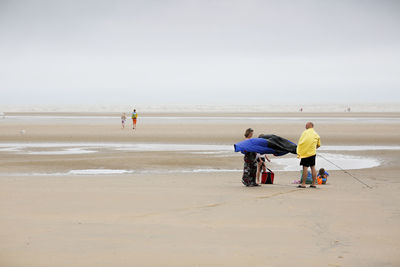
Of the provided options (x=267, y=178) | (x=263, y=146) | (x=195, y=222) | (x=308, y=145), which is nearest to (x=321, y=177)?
(x=267, y=178)

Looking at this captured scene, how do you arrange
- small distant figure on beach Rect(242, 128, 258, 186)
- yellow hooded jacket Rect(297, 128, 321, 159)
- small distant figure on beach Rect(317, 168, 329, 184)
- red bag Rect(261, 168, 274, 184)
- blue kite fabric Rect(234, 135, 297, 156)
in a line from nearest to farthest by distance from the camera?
yellow hooded jacket Rect(297, 128, 321, 159) < blue kite fabric Rect(234, 135, 297, 156) < small distant figure on beach Rect(242, 128, 258, 186) < red bag Rect(261, 168, 274, 184) < small distant figure on beach Rect(317, 168, 329, 184)

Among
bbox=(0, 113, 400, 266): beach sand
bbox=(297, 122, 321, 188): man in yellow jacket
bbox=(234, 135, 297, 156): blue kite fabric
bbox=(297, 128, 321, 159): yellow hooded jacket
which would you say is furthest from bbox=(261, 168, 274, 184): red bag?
bbox=(297, 128, 321, 159): yellow hooded jacket

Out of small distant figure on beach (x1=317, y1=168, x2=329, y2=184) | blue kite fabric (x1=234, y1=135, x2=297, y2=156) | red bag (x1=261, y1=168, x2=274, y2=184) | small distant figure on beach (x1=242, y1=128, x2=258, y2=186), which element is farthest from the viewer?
small distant figure on beach (x1=317, y1=168, x2=329, y2=184)

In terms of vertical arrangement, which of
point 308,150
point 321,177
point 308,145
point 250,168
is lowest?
point 321,177

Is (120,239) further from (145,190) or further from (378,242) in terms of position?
(145,190)

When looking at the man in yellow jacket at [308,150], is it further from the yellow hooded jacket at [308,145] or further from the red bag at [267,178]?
the red bag at [267,178]

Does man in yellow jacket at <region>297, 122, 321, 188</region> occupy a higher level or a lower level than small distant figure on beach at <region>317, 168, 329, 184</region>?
higher

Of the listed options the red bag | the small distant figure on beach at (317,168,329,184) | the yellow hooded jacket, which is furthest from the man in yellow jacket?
the small distant figure on beach at (317,168,329,184)

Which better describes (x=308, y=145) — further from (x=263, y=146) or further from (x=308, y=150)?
(x=263, y=146)

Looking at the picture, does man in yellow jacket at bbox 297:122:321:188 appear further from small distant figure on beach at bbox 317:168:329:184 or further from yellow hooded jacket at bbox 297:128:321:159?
small distant figure on beach at bbox 317:168:329:184

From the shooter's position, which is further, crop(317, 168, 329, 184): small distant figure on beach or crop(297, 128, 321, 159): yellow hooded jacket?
crop(317, 168, 329, 184): small distant figure on beach

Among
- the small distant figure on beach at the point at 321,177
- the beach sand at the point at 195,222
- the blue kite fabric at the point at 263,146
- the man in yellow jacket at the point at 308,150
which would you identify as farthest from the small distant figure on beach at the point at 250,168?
the small distant figure on beach at the point at 321,177

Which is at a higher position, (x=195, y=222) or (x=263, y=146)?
(x=263, y=146)

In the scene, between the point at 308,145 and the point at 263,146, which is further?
the point at 263,146
